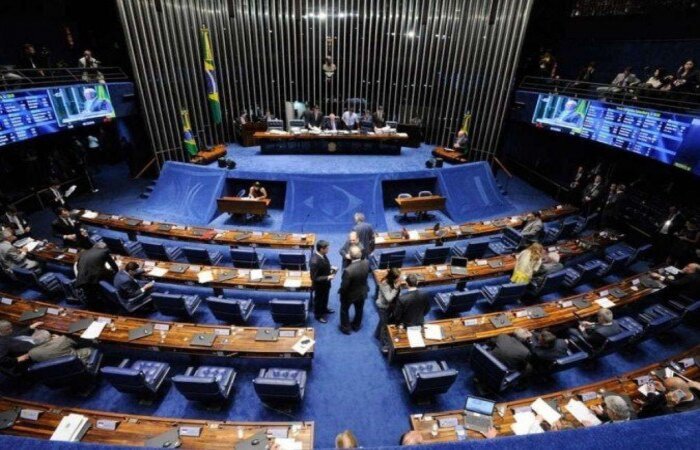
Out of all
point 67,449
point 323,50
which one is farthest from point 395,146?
point 67,449

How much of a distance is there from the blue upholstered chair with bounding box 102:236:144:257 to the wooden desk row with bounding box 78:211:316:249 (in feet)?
1.32

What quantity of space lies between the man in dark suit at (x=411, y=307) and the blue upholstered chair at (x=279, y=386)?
5.95ft

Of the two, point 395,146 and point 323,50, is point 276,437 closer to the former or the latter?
point 395,146

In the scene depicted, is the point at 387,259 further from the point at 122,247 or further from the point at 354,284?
the point at 122,247

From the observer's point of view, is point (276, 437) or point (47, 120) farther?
point (47, 120)

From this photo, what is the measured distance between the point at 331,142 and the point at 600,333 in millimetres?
10987

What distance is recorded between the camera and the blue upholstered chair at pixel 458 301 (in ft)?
21.7

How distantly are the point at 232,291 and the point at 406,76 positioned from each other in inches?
507

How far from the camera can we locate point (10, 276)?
24.6ft

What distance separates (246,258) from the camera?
8.16 meters

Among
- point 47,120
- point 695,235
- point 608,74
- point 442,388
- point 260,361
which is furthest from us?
point 608,74

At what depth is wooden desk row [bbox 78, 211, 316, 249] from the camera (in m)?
8.66

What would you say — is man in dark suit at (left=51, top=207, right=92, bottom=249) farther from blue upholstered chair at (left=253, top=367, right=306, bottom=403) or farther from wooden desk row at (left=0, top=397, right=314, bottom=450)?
blue upholstered chair at (left=253, top=367, right=306, bottom=403)

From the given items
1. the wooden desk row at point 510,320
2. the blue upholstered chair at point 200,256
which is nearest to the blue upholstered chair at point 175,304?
the blue upholstered chair at point 200,256
